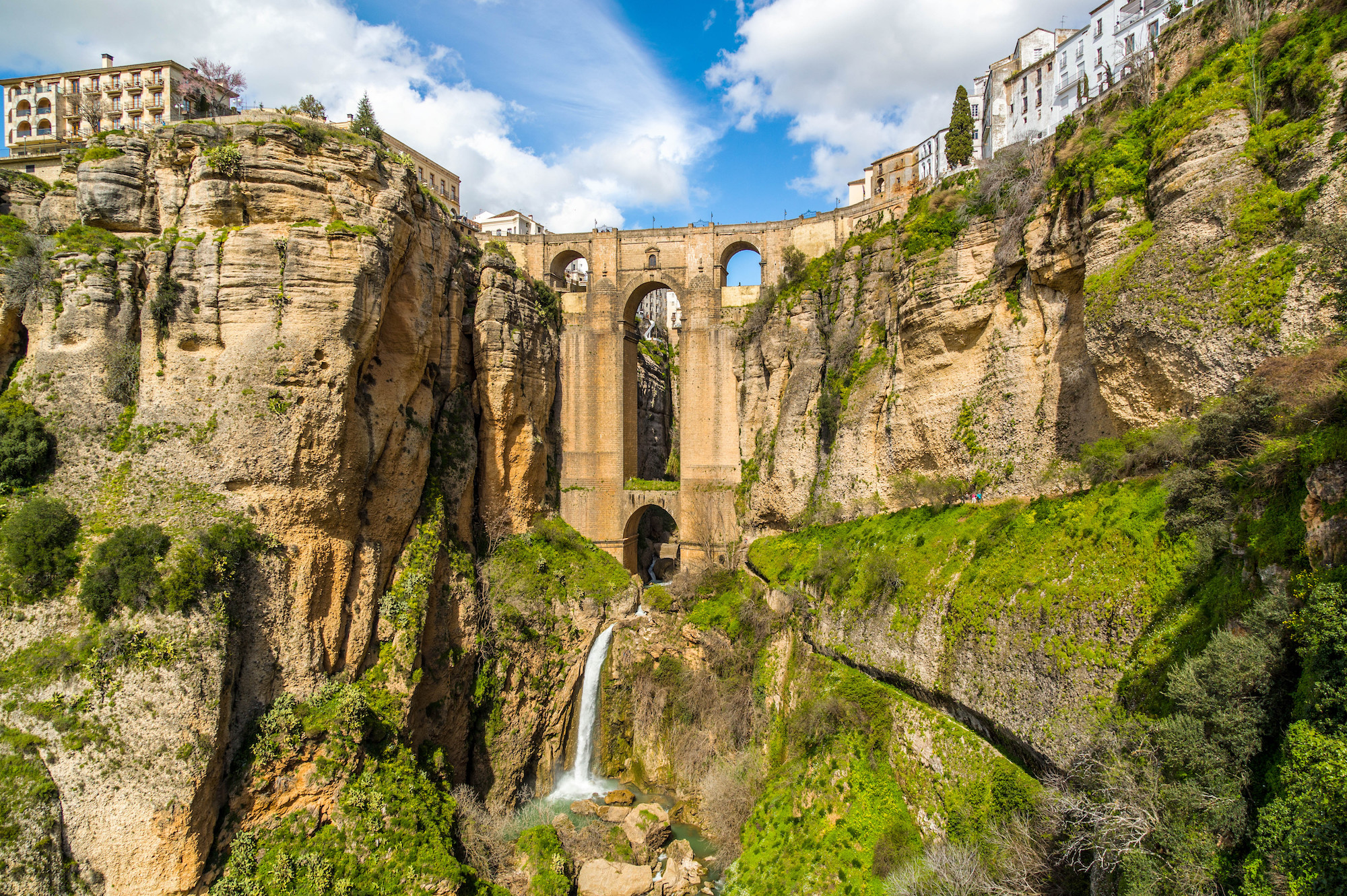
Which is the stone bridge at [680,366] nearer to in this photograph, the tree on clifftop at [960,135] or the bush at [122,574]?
the tree on clifftop at [960,135]

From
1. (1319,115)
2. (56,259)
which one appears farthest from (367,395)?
(1319,115)

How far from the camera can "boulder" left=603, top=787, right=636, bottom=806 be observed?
2075cm

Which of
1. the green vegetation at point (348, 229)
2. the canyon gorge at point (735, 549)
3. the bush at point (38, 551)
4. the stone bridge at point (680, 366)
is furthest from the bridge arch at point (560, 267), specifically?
the bush at point (38, 551)

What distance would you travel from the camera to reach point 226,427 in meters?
16.6

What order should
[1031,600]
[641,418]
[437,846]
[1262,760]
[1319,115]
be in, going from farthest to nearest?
[641,418] → [437,846] → [1031,600] → [1319,115] → [1262,760]

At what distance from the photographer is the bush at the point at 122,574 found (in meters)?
14.0

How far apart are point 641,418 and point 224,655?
2366cm

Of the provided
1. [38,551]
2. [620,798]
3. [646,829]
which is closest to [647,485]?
[620,798]

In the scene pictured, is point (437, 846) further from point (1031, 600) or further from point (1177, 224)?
point (1177, 224)

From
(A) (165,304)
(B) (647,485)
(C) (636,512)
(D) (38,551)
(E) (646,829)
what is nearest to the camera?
(D) (38,551)

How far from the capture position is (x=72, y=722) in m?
13.2

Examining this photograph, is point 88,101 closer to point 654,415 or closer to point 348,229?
point 348,229

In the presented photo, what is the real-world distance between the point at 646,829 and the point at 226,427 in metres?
15.4

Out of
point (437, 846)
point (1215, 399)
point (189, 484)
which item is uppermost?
point (1215, 399)
